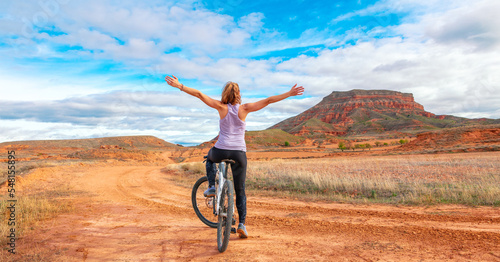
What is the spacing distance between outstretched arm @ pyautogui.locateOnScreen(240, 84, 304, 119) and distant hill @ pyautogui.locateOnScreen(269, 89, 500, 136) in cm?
11924

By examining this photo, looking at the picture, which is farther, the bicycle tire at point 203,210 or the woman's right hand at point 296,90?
the bicycle tire at point 203,210

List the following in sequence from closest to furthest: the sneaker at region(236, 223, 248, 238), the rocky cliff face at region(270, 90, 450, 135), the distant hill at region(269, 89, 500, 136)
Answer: the sneaker at region(236, 223, 248, 238), the distant hill at region(269, 89, 500, 136), the rocky cliff face at region(270, 90, 450, 135)

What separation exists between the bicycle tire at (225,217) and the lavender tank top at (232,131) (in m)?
0.62

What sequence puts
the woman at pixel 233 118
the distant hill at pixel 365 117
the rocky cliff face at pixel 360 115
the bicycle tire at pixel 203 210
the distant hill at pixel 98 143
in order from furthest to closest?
the rocky cliff face at pixel 360 115 → the distant hill at pixel 365 117 → the distant hill at pixel 98 143 → the bicycle tire at pixel 203 210 → the woman at pixel 233 118

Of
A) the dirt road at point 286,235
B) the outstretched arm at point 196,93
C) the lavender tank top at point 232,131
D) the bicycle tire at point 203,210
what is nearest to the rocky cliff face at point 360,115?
the bicycle tire at point 203,210

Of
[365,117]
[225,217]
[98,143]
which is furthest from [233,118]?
[365,117]

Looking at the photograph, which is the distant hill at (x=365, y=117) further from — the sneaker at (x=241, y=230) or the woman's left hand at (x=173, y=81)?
the woman's left hand at (x=173, y=81)

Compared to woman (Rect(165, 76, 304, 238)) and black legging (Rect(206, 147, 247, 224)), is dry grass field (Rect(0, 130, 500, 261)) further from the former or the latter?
woman (Rect(165, 76, 304, 238))

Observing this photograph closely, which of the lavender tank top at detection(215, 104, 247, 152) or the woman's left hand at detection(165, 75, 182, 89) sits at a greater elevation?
the woman's left hand at detection(165, 75, 182, 89)

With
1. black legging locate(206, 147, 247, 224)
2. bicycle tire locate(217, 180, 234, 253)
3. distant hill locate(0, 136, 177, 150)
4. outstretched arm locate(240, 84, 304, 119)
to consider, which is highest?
distant hill locate(0, 136, 177, 150)

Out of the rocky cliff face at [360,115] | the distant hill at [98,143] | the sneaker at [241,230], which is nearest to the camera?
the sneaker at [241,230]

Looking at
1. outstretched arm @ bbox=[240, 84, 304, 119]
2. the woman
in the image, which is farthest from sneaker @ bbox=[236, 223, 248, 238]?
outstretched arm @ bbox=[240, 84, 304, 119]

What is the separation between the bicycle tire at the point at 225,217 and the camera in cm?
436

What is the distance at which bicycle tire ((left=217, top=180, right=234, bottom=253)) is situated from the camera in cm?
436
